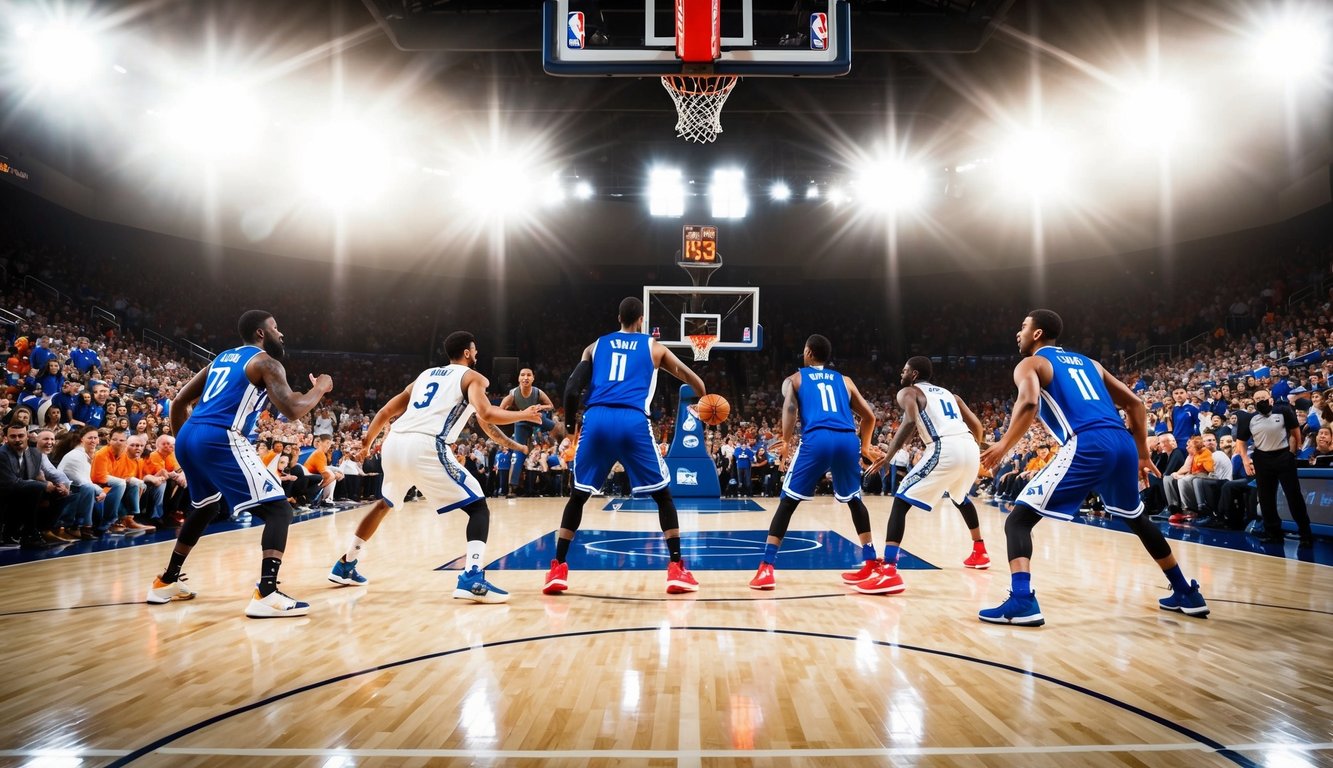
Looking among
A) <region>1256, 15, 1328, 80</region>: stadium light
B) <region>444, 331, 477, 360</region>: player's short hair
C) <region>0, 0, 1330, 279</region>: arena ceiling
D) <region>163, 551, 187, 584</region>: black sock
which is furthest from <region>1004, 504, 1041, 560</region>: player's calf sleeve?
<region>1256, 15, 1328, 80</region>: stadium light

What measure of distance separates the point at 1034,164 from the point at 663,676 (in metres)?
20.6

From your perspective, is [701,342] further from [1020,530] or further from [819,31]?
[1020,530]

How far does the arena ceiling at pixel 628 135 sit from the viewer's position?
1349cm

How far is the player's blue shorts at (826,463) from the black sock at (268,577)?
336 centimetres

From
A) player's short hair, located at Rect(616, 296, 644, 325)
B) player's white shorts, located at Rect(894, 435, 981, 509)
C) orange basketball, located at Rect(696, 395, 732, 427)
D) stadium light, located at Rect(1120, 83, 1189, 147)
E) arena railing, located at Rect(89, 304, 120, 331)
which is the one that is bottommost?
player's white shorts, located at Rect(894, 435, 981, 509)

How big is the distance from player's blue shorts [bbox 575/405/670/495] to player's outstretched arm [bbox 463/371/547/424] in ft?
1.28

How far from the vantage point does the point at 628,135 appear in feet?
70.5

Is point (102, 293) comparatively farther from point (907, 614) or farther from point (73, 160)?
point (907, 614)

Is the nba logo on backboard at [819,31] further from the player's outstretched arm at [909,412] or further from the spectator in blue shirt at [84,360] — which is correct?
the spectator in blue shirt at [84,360]

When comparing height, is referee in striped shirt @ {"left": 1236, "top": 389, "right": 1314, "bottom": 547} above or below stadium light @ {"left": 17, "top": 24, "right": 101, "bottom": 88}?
below

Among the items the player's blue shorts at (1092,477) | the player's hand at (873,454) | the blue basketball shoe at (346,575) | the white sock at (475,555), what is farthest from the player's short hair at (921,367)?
the blue basketball shoe at (346,575)

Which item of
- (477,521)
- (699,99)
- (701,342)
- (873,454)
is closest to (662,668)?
(477,521)

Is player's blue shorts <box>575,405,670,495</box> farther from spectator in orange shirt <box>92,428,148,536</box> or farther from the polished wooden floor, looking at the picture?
spectator in orange shirt <box>92,428,148,536</box>

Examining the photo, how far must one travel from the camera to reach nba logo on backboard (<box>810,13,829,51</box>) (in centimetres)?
789
